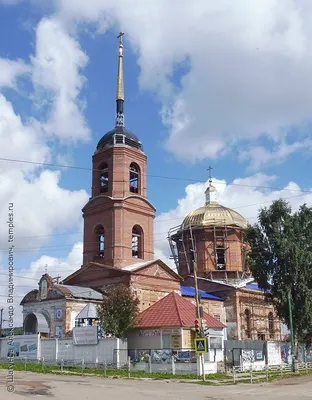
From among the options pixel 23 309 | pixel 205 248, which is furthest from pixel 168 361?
pixel 205 248

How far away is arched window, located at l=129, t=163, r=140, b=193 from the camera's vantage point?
141ft

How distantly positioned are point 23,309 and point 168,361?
15.1 metres

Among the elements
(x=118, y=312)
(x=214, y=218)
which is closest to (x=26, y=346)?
(x=118, y=312)

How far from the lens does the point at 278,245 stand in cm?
3691

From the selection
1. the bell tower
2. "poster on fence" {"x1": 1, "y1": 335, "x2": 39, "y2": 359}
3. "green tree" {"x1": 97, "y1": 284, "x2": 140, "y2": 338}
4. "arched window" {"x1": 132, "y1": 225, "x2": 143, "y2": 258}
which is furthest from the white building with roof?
"arched window" {"x1": 132, "y1": 225, "x2": 143, "y2": 258}

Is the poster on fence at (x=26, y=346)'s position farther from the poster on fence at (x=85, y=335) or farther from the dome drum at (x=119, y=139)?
the dome drum at (x=119, y=139)

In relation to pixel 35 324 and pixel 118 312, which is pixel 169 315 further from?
pixel 35 324

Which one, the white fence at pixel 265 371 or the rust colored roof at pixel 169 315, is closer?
the white fence at pixel 265 371

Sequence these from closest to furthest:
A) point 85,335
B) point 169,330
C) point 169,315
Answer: point 169,330, point 85,335, point 169,315

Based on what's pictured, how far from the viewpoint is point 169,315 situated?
33688 millimetres

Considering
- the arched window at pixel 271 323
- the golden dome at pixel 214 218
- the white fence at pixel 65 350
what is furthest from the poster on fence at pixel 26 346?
the arched window at pixel 271 323

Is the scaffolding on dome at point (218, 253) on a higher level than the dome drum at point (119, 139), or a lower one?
lower

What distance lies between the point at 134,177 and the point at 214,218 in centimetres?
1442

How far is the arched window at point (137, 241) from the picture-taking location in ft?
137
